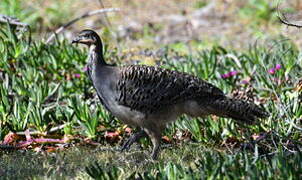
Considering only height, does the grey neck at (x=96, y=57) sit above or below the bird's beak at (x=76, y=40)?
below

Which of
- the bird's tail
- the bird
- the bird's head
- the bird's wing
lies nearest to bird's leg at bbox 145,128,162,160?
the bird

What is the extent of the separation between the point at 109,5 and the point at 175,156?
29.5 ft

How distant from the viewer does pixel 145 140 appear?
6.97 meters

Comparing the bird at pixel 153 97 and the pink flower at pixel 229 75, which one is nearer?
the bird at pixel 153 97

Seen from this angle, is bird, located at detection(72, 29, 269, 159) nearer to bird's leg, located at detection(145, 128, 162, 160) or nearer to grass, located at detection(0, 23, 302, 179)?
bird's leg, located at detection(145, 128, 162, 160)

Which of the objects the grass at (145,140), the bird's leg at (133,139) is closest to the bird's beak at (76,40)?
the grass at (145,140)

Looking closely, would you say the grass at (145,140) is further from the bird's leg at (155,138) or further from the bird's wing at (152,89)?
the bird's wing at (152,89)

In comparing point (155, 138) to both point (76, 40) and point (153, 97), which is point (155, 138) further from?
point (76, 40)

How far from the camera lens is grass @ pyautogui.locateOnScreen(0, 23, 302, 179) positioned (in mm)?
5004

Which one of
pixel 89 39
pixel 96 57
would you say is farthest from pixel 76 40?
pixel 96 57

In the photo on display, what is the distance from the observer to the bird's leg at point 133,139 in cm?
651

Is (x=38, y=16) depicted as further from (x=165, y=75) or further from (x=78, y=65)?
(x=165, y=75)

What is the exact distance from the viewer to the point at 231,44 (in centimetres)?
1205

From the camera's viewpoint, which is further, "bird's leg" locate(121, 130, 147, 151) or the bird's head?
the bird's head
